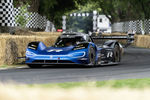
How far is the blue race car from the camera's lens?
42.8 feet

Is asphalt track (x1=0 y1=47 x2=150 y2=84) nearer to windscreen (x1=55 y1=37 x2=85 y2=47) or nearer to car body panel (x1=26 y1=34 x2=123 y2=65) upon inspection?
car body panel (x1=26 y1=34 x2=123 y2=65)

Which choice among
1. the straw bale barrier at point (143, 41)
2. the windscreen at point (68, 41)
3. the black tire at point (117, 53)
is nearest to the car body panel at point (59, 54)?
the windscreen at point (68, 41)

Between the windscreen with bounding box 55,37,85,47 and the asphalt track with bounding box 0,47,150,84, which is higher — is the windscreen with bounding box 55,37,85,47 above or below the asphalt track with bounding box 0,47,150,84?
above

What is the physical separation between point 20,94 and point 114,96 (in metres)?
0.77

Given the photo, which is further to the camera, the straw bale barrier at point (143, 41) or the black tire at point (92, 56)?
the straw bale barrier at point (143, 41)

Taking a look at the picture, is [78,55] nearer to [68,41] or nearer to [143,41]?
[68,41]

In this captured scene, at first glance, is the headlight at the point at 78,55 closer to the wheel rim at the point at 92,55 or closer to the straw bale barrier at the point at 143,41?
the wheel rim at the point at 92,55

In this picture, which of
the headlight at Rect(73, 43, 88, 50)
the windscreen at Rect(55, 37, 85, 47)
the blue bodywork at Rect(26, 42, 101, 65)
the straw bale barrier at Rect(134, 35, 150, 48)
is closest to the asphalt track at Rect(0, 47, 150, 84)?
the blue bodywork at Rect(26, 42, 101, 65)

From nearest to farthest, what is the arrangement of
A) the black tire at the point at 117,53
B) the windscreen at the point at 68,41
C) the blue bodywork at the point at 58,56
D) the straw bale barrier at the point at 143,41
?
the blue bodywork at the point at 58,56 < the windscreen at the point at 68,41 < the black tire at the point at 117,53 < the straw bale barrier at the point at 143,41

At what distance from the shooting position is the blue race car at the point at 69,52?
1304 centimetres

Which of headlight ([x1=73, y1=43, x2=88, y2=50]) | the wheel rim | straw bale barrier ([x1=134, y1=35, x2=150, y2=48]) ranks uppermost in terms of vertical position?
headlight ([x1=73, y1=43, x2=88, y2=50])

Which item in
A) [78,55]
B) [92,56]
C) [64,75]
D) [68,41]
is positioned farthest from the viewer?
[68,41]

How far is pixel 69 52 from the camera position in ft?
43.1

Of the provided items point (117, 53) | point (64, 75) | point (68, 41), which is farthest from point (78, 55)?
point (117, 53)
